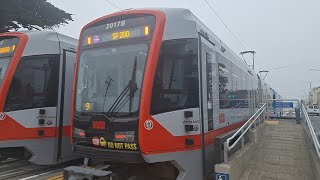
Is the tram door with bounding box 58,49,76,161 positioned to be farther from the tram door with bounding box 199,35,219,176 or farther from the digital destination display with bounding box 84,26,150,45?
the tram door with bounding box 199,35,219,176

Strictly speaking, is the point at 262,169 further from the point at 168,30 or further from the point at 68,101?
the point at 68,101

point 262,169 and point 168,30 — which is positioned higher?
point 168,30

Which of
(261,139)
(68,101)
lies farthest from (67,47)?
(261,139)

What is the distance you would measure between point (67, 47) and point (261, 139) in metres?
6.95

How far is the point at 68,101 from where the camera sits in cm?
883

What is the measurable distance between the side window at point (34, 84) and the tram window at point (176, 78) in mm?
3861

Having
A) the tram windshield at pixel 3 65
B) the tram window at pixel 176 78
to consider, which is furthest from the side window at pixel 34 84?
the tram window at pixel 176 78

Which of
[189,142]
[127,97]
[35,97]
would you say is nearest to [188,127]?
[189,142]

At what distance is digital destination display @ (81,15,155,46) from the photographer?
599 centimetres

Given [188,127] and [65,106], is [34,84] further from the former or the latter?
[188,127]

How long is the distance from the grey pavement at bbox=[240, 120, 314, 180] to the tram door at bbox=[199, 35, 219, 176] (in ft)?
A: 3.32

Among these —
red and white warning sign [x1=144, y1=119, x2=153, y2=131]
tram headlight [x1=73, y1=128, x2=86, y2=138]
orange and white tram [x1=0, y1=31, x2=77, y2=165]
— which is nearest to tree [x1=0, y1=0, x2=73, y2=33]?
orange and white tram [x1=0, y1=31, x2=77, y2=165]

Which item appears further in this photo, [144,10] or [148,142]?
[144,10]

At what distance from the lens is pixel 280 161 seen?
8.25m
